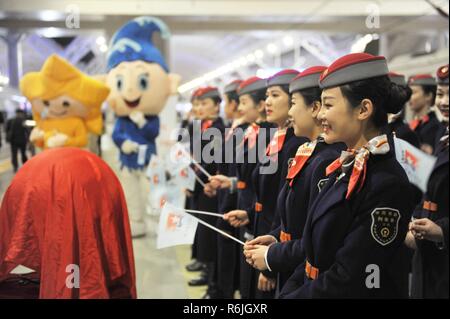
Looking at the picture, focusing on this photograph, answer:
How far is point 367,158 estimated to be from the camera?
4.00 feet

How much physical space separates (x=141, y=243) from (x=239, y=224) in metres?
1.51

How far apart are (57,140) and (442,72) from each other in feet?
5.92

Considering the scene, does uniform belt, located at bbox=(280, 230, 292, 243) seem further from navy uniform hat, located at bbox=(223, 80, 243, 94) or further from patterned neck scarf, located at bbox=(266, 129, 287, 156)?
navy uniform hat, located at bbox=(223, 80, 243, 94)

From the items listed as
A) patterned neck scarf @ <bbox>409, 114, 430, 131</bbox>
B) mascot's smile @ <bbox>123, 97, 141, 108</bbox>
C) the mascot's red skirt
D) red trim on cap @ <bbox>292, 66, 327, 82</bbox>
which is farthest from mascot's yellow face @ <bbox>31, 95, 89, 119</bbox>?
patterned neck scarf @ <bbox>409, 114, 430, 131</bbox>

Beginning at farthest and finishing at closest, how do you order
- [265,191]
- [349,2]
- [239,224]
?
[349,2] → [239,224] → [265,191]

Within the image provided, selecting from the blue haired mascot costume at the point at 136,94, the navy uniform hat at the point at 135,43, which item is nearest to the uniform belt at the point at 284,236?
the blue haired mascot costume at the point at 136,94

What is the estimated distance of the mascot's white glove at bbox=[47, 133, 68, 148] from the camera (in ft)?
8.00

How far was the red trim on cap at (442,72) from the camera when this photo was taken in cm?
194

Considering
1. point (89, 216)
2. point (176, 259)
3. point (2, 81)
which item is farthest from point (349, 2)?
point (89, 216)

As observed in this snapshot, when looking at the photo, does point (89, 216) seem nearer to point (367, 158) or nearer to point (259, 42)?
point (367, 158)

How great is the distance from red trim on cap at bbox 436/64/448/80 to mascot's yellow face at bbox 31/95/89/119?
1679mm

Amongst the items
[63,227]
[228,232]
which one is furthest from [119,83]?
[63,227]

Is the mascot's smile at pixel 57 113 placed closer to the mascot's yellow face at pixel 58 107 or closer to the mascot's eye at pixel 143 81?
the mascot's yellow face at pixel 58 107
